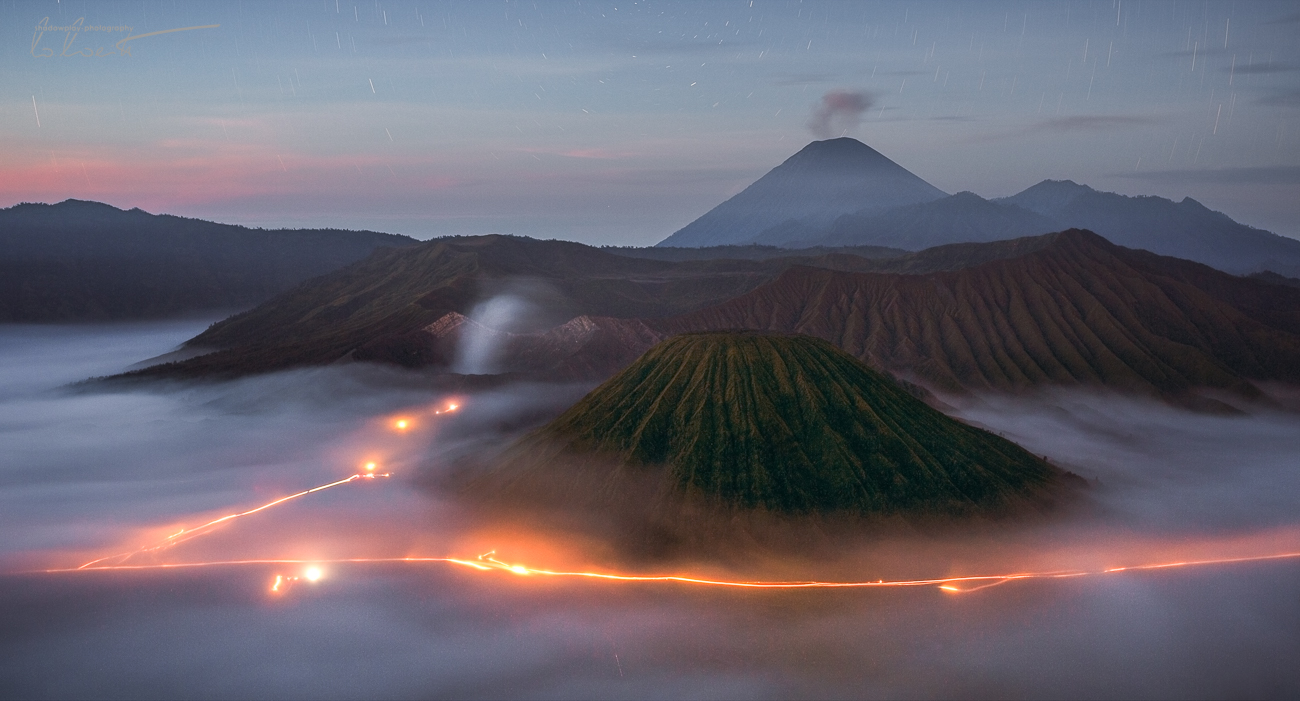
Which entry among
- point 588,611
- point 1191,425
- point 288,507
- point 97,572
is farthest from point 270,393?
point 1191,425

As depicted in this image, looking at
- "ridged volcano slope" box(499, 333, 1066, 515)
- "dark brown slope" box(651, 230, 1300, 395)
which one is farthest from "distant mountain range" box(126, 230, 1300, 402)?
"ridged volcano slope" box(499, 333, 1066, 515)

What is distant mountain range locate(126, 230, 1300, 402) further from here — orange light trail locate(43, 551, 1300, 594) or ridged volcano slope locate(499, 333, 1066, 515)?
orange light trail locate(43, 551, 1300, 594)

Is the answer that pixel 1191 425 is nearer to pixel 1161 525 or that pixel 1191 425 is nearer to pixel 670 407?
pixel 1161 525

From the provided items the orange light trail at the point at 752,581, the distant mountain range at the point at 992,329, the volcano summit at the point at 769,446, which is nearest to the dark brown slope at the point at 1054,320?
the distant mountain range at the point at 992,329

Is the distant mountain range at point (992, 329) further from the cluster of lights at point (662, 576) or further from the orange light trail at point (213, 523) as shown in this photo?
the cluster of lights at point (662, 576)

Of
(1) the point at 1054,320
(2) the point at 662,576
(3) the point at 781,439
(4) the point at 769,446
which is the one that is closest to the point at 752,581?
(2) the point at 662,576

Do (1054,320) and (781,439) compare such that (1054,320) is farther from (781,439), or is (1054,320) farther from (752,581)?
(752,581)
